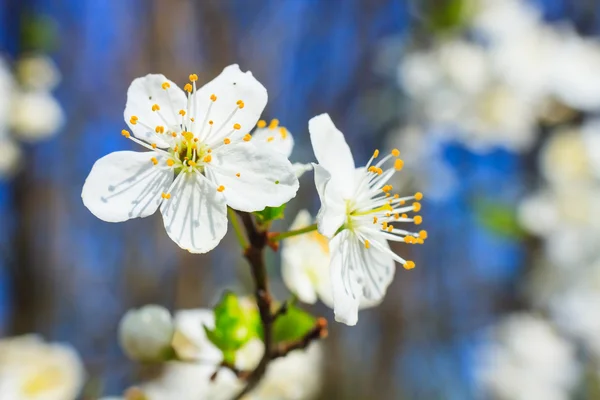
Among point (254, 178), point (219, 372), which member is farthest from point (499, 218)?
point (254, 178)

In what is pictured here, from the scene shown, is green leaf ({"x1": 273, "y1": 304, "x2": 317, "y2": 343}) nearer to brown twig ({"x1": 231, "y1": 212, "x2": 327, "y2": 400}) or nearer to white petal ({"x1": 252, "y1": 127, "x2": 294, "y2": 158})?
brown twig ({"x1": 231, "y1": 212, "x2": 327, "y2": 400})

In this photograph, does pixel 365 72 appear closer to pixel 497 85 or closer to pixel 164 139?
pixel 497 85

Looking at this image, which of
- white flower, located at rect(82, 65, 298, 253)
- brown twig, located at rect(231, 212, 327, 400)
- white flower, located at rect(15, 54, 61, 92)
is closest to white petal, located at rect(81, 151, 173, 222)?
white flower, located at rect(82, 65, 298, 253)

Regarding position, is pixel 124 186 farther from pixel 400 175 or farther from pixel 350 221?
pixel 400 175

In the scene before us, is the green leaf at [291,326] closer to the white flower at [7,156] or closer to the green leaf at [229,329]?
the green leaf at [229,329]

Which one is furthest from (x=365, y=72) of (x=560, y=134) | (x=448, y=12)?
(x=560, y=134)
